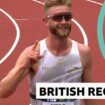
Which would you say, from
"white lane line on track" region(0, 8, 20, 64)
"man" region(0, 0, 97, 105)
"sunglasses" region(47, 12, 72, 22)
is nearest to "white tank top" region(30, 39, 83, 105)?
"man" region(0, 0, 97, 105)

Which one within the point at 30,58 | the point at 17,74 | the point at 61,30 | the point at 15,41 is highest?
the point at 61,30

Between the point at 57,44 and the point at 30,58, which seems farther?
the point at 57,44

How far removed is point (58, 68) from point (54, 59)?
81 mm

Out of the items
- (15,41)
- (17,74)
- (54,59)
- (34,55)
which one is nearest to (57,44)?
(54,59)

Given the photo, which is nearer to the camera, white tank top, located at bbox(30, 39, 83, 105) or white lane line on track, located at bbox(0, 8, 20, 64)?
white tank top, located at bbox(30, 39, 83, 105)

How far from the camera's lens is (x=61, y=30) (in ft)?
10.6

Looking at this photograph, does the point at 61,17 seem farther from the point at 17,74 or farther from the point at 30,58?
the point at 17,74

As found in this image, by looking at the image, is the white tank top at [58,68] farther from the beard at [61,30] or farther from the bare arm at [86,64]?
the beard at [61,30]

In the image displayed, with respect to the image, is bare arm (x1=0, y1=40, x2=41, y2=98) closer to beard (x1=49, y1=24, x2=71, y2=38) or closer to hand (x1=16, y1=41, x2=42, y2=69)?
hand (x1=16, y1=41, x2=42, y2=69)

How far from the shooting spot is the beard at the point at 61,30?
3.22 m

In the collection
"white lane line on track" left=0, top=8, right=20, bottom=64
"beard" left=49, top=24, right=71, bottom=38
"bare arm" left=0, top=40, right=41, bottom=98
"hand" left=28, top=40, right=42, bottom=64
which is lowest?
"white lane line on track" left=0, top=8, right=20, bottom=64

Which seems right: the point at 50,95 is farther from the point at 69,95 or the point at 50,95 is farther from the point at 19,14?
the point at 19,14

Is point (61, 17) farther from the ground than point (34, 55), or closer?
farther from the ground

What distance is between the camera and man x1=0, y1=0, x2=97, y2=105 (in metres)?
3.26
